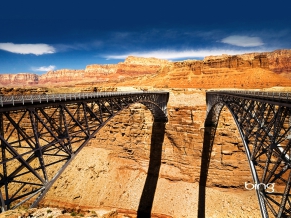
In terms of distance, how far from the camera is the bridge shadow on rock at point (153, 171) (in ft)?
103

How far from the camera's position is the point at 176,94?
44406mm

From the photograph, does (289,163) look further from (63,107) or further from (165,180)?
(165,180)

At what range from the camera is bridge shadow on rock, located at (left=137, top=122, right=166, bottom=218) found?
31309mm

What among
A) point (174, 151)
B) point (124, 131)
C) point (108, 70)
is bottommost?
point (174, 151)

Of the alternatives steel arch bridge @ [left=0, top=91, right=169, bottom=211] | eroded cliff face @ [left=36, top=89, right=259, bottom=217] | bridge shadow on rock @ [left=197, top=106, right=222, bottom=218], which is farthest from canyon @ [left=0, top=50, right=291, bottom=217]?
steel arch bridge @ [left=0, top=91, right=169, bottom=211]

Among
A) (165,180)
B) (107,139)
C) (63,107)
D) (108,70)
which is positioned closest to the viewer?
(63,107)

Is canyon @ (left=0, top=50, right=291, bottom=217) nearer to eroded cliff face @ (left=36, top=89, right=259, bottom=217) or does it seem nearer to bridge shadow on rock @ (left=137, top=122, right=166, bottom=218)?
eroded cliff face @ (left=36, top=89, right=259, bottom=217)

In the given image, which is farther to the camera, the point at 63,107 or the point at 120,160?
the point at 120,160

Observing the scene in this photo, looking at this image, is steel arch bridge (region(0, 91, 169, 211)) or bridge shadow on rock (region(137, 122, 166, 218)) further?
bridge shadow on rock (region(137, 122, 166, 218))

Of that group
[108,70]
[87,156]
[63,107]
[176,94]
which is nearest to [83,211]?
[87,156]

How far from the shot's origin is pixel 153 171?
35.8 m

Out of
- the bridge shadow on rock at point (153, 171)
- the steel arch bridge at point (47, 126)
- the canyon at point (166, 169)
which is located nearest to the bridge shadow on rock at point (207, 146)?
the canyon at point (166, 169)

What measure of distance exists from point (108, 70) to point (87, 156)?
15174cm

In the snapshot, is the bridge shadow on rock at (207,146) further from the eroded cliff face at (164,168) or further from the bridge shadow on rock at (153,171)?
the bridge shadow on rock at (153,171)
